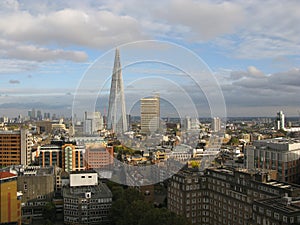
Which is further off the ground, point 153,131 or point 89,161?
point 153,131

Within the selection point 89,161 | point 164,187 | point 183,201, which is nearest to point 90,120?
point 183,201

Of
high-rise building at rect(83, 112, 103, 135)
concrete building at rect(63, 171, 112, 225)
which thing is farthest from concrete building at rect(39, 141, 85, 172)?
high-rise building at rect(83, 112, 103, 135)

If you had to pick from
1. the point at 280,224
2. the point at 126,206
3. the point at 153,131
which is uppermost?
the point at 153,131

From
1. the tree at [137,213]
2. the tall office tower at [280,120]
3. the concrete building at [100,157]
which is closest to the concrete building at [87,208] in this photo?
the tree at [137,213]

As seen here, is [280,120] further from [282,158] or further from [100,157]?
[100,157]

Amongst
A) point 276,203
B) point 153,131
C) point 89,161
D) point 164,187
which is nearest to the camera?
point 276,203

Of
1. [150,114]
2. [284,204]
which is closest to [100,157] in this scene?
[150,114]

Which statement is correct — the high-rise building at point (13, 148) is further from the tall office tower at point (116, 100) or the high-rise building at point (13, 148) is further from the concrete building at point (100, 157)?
the tall office tower at point (116, 100)

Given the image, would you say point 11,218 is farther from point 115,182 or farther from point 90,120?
point 115,182
